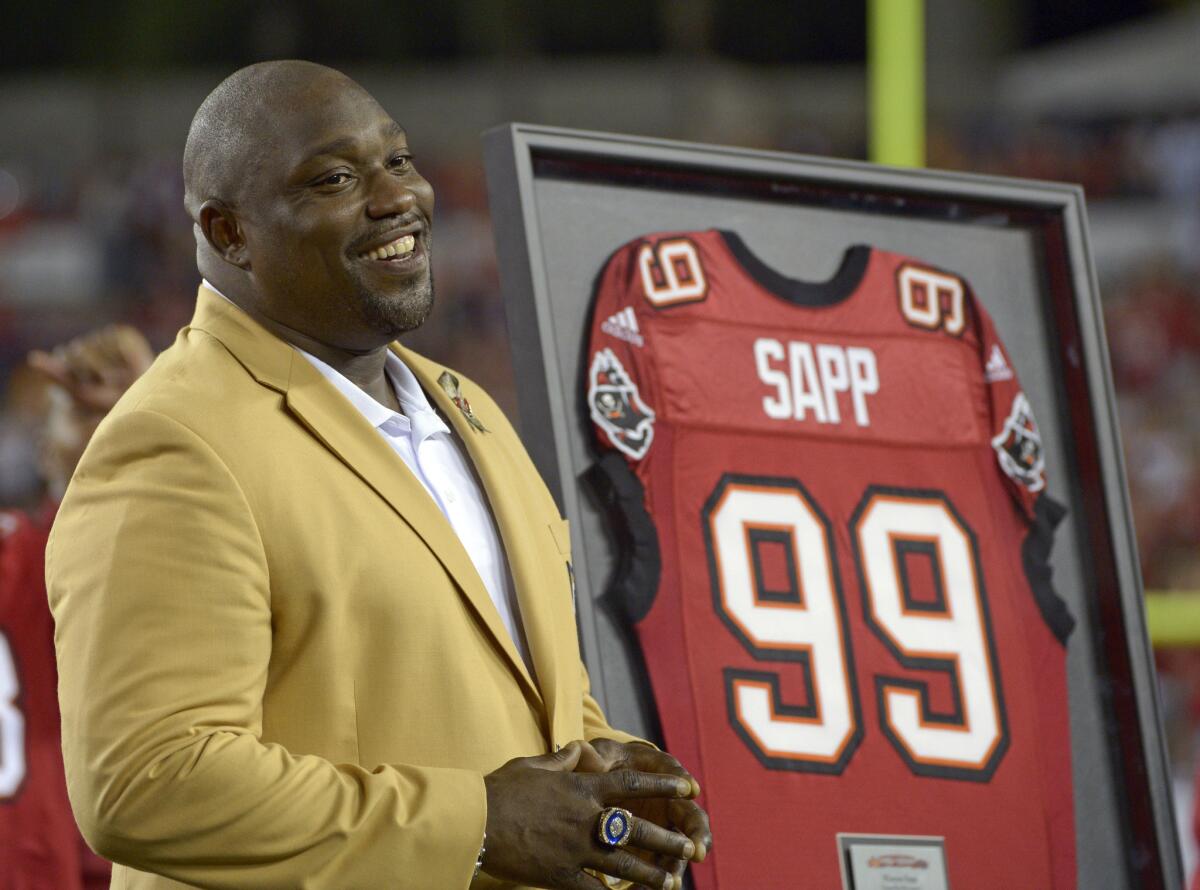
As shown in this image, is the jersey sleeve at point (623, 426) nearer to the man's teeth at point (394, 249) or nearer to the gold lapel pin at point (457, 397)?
the gold lapel pin at point (457, 397)

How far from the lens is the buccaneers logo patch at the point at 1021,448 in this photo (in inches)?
76.0

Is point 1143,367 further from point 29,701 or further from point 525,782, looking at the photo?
point 525,782

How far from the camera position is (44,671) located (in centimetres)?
249

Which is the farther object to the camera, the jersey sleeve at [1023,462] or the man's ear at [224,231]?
the jersey sleeve at [1023,462]

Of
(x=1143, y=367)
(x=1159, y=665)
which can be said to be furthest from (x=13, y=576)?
(x=1143, y=367)

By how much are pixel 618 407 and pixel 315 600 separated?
531 millimetres

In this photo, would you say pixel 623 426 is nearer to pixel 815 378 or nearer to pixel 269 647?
pixel 815 378

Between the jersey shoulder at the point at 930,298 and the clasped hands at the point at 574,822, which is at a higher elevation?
the jersey shoulder at the point at 930,298

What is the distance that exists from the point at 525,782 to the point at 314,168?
50 cm

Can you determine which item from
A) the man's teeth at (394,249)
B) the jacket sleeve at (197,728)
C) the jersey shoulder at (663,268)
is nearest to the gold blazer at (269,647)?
the jacket sleeve at (197,728)

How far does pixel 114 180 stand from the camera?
12555 mm

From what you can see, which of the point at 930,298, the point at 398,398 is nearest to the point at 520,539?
the point at 398,398

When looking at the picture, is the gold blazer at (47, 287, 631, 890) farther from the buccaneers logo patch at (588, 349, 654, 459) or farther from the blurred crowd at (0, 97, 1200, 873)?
the blurred crowd at (0, 97, 1200, 873)

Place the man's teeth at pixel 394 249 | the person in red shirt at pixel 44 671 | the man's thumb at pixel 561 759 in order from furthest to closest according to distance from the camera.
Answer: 1. the person in red shirt at pixel 44 671
2. the man's teeth at pixel 394 249
3. the man's thumb at pixel 561 759
